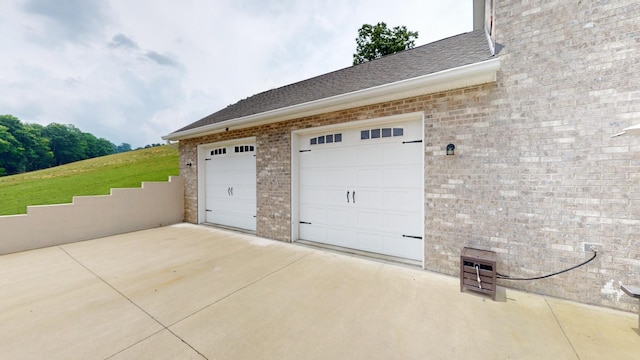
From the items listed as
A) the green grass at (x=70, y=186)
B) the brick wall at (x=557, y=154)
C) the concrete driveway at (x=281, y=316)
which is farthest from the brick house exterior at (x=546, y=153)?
the green grass at (x=70, y=186)

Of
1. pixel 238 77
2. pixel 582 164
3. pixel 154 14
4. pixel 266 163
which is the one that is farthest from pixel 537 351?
pixel 238 77

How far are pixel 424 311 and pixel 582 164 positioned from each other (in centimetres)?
263

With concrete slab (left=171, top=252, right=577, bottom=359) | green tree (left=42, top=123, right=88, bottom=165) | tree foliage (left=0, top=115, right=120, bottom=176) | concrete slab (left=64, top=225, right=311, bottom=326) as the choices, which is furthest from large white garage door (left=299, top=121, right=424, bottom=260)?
green tree (left=42, top=123, right=88, bottom=165)

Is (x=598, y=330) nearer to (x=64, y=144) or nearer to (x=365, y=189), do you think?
(x=365, y=189)

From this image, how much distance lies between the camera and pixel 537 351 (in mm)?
2006

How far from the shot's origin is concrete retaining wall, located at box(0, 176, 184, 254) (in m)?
5.20

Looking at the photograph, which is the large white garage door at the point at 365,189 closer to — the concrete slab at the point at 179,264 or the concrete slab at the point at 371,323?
the concrete slab at the point at 179,264

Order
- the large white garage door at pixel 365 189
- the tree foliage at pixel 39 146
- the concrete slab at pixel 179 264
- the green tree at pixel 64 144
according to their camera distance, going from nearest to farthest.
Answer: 1. the concrete slab at pixel 179 264
2. the large white garage door at pixel 365 189
3. the tree foliage at pixel 39 146
4. the green tree at pixel 64 144

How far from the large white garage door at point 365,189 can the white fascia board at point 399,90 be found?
56cm

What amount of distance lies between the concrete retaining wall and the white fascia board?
14.3 feet

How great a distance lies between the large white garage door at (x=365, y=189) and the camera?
13.3 ft

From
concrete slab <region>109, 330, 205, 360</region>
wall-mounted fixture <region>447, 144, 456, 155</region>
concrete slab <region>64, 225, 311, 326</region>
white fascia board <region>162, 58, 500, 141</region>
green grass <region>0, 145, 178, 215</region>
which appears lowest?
concrete slab <region>64, 225, 311, 326</region>

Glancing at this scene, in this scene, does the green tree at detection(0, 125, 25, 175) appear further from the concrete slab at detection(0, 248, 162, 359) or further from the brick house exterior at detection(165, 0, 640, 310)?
the brick house exterior at detection(165, 0, 640, 310)

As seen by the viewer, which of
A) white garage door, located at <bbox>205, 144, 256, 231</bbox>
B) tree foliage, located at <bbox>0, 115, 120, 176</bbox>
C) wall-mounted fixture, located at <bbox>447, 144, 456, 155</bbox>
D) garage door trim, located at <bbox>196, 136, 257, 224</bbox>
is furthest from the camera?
tree foliage, located at <bbox>0, 115, 120, 176</bbox>
